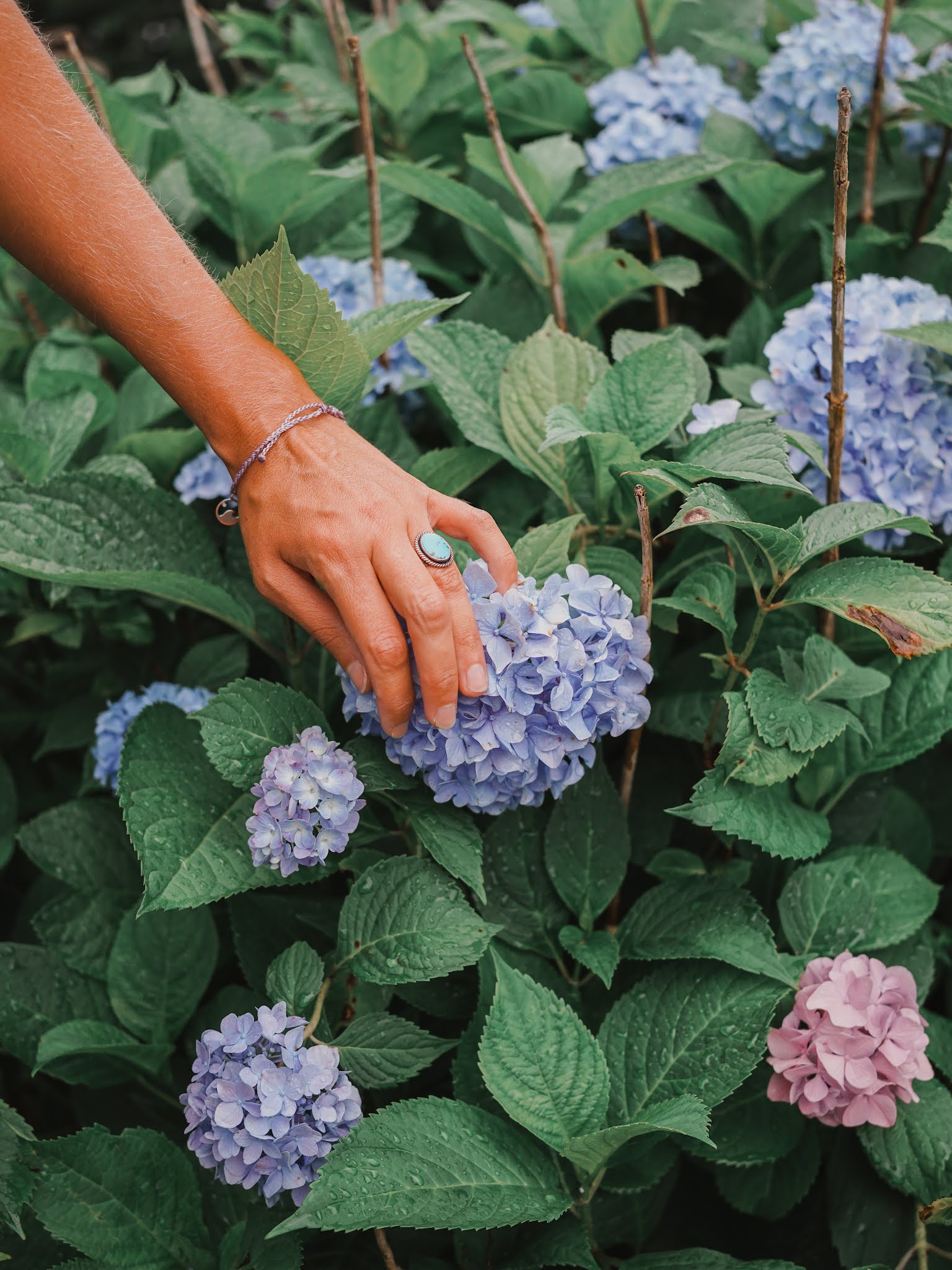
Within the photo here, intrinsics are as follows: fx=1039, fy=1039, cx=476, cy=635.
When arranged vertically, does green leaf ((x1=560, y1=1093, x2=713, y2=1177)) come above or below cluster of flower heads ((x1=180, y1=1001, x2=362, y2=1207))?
below

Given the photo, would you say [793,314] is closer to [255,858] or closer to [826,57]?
[826,57]

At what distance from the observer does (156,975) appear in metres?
1.40

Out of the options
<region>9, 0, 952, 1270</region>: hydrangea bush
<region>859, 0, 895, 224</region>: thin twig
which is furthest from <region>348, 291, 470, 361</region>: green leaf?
<region>859, 0, 895, 224</region>: thin twig

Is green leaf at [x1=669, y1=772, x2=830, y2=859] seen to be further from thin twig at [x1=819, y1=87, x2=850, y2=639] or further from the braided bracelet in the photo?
the braided bracelet

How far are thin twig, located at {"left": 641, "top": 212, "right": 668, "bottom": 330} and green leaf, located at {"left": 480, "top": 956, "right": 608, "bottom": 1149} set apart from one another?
114 centimetres

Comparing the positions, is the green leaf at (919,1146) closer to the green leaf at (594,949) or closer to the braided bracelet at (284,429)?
the green leaf at (594,949)

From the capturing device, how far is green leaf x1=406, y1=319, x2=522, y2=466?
4.76 feet

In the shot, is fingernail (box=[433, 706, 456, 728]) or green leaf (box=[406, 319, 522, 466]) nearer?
fingernail (box=[433, 706, 456, 728])

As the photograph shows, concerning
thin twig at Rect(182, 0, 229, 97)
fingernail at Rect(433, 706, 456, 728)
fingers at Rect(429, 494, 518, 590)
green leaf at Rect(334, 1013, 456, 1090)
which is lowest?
green leaf at Rect(334, 1013, 456, 1090)

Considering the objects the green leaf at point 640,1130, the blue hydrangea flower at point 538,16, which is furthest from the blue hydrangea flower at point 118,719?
the blue hydrangea flower at point 538,16

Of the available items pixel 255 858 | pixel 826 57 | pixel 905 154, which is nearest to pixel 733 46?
pixel 826 57

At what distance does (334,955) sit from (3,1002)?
1.62 ft

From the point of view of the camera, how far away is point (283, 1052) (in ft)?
3.58

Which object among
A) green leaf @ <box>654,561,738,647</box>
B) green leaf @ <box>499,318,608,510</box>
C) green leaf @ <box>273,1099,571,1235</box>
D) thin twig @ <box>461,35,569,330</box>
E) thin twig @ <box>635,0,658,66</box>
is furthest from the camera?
thin twig @ <box>635,0,658,66</box>
